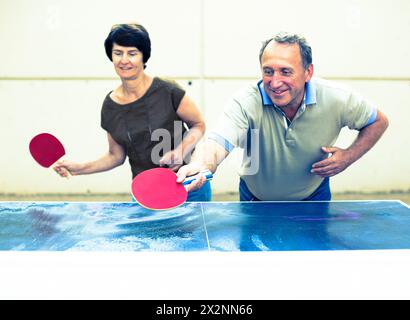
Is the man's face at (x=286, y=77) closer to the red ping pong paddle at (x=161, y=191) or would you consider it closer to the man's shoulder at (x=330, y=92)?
the man's shoulder at (x=330, y=92)

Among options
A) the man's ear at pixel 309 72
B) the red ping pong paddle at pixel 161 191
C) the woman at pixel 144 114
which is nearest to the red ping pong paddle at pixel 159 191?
the red ping pong paddle at pixel 161 191

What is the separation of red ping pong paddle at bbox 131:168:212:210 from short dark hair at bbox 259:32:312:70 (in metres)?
1.20

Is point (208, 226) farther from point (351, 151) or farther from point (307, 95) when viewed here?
point (351, 151)

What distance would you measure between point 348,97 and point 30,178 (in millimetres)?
2238

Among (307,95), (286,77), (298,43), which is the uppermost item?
(298,43)

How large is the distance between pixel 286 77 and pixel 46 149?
1637 mm

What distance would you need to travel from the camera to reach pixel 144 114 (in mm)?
3484

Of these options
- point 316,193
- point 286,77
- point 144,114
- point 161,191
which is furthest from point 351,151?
point 161,191

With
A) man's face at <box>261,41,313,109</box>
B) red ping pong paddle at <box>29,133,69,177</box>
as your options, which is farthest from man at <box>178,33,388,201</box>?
red ping pong paddle at <box>29,133,69,177</box>

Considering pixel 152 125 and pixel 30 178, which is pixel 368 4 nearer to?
pixel 152 125

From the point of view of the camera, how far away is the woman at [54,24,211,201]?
11.4 ft

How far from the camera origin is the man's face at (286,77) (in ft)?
10.7
